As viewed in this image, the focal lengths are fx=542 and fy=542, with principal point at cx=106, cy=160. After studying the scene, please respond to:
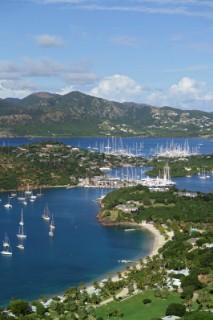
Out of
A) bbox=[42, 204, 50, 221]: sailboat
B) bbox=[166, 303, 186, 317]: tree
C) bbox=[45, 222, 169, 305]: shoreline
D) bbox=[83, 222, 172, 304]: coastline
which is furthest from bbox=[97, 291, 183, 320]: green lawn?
bbox=[42, 204, 50, 221]: sailboat

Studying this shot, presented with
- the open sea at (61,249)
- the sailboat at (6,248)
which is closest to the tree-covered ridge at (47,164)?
the open sea at (61,249)

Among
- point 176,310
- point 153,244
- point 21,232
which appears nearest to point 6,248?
point 21,232

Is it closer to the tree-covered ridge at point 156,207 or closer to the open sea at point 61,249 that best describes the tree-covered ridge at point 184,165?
the tree-covered ridge at point 156,207

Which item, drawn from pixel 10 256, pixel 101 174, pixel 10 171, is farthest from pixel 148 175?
pixel 10 256

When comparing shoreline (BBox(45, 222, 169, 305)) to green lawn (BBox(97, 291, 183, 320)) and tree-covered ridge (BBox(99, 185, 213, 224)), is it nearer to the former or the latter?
tree-covered ridge (BBox(99, 185, 213, 224))

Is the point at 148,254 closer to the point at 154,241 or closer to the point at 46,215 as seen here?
the point at 154,241

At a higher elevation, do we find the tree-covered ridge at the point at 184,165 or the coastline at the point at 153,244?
the tree-covered ridge at the point at 184,165

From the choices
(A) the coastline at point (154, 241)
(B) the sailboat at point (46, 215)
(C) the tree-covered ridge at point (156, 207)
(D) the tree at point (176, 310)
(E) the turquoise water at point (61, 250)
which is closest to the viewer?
(D) the tree at point (176, 310)
